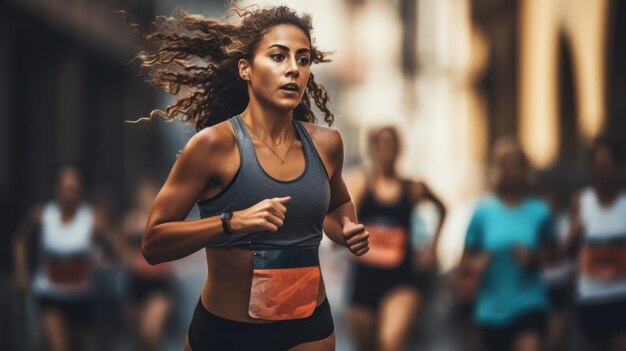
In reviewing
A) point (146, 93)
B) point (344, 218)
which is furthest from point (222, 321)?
point (146, 93)

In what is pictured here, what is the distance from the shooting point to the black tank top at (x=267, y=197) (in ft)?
11.9

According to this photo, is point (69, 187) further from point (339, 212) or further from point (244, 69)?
point (244, 69)

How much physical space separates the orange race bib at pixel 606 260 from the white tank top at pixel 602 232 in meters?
0.04

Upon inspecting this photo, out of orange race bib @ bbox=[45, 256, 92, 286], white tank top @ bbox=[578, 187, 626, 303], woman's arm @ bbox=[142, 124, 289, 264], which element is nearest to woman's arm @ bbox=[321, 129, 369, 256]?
woman's arm @ bbox=[142, 124, 289, 264]

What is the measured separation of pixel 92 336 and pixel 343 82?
63.5m

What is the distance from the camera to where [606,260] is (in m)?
7.72

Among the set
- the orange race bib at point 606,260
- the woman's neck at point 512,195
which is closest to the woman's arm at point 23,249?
the woman's neck at point 512,195

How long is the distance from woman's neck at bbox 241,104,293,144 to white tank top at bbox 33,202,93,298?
5271 millimetres

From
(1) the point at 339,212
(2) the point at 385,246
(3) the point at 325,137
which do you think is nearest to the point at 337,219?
(1) the point at 339,212

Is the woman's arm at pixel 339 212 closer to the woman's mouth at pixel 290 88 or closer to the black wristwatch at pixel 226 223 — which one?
the woman's mouth at pixel 290 88

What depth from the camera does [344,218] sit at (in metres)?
3.90

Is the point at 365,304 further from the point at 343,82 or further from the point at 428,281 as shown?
the point at 343,82

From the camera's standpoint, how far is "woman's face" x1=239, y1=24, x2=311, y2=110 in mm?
3711

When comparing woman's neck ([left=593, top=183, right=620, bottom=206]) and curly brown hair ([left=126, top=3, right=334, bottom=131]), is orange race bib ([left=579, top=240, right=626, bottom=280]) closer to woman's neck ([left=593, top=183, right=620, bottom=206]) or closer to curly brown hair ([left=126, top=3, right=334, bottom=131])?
woman's neck ([left=593, top=183, right=620, bottom=206])
